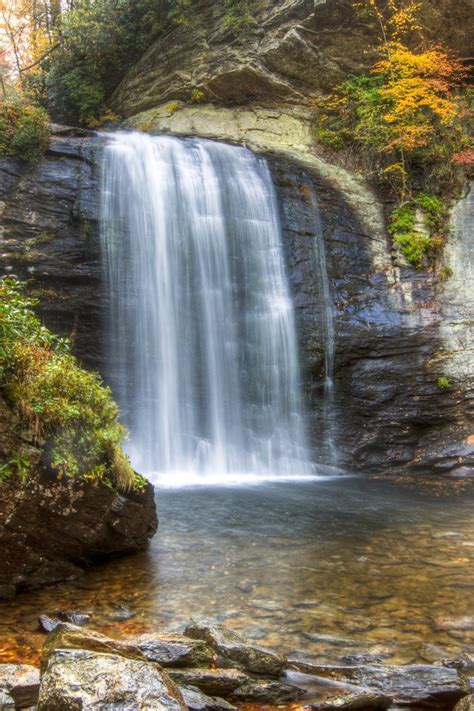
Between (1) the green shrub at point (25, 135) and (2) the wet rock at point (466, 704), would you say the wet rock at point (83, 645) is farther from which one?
(1) the green shrub at point (25, 135)

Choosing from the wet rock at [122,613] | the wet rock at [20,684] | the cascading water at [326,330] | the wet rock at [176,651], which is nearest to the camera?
the wet rock at [20,684]

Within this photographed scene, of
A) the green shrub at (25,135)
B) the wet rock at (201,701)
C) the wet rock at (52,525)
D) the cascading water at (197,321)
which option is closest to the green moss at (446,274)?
the cascading water at (197,321)

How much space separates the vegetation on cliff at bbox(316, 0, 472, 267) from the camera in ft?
46.9

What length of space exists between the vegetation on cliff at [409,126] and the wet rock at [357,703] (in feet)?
38.3

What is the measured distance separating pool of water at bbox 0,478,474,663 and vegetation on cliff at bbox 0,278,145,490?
40.2 inches

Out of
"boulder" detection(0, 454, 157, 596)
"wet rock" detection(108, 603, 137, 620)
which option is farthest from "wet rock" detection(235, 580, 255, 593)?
"boulder" detection(0, 454, 157, 596)

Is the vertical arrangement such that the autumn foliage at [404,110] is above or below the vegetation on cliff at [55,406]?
above

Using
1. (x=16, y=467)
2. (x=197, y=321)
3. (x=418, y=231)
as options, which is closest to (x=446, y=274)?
(x=418, y=231)

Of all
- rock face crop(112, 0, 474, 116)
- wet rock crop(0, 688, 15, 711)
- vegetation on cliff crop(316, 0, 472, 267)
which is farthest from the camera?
rock face crop(112, 0, 474, 116)

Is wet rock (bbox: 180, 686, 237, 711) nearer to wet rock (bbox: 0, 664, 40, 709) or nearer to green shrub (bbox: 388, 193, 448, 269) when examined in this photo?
wet rock (bbox: 0, 664, 40, 709)

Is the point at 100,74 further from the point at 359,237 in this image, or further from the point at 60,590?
the point at 60,590

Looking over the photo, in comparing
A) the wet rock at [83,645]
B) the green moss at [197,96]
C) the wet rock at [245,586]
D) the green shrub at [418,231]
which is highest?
the green moss at [197,96]

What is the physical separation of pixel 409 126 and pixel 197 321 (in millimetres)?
7686

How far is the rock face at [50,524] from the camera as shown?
16.3 ft
